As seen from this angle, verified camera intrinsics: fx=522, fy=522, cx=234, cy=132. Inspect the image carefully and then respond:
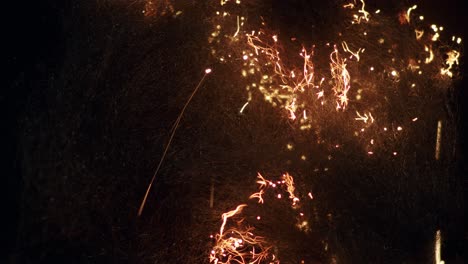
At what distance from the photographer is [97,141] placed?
2920 mm

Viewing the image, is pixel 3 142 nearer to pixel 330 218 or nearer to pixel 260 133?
pixel 260 133

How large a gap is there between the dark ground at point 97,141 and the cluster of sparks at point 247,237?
0.25ft

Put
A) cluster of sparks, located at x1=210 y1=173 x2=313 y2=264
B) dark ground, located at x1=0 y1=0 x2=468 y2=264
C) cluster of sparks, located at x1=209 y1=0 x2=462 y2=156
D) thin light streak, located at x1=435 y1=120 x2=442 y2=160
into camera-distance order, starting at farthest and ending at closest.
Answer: thin light streak, located at x1=435 y1=120 x2=442 y2=160
cluster of sparks, located at x1=209 y1=0 x2=462 y2=156
cluster of sparks, located at x1=210 y1=173 x2=313 y2=264
dark ground, located at x1=0 y1=0 x2=468 y2=264

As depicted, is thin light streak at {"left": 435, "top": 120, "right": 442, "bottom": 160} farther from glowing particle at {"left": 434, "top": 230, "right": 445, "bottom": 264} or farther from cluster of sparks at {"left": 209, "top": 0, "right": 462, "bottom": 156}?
glowing particle at {"left": 434, "top": 230, "right": 445, "bottom": 264}

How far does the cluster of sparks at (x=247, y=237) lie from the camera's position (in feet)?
10.1

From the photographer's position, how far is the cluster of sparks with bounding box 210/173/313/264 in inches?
121

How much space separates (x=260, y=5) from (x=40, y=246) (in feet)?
6.27

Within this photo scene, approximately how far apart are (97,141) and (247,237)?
3.42ft

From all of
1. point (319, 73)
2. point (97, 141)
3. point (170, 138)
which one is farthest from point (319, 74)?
point (97, 141)

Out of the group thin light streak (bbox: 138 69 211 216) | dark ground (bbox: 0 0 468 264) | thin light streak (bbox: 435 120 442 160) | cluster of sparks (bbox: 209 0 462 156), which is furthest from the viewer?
thin light streak (bbox: 435 120 442 160)

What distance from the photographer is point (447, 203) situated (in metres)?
3.80

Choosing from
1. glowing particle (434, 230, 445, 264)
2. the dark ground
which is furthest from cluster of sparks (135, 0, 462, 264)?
glowing particle (434, 230, 445, 264)

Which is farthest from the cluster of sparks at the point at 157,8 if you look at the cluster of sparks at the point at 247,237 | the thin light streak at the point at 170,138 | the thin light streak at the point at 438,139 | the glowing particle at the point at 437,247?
the glowing particle at the point at 437,247

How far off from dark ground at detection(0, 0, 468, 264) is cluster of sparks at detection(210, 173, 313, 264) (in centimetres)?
8
